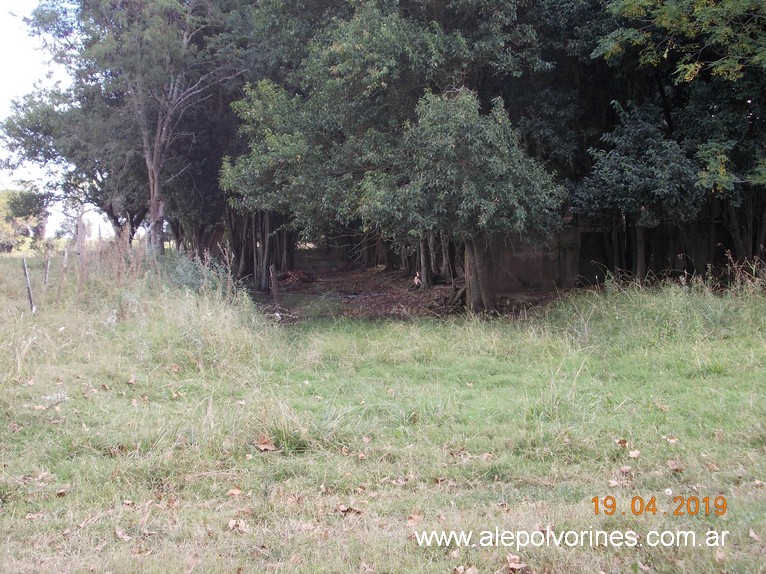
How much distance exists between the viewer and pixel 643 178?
438 inches

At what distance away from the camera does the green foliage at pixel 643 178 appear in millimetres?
10930

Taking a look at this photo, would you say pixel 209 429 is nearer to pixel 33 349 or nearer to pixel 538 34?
pixel 33 349

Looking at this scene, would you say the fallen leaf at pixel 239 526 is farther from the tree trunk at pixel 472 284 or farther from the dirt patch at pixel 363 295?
the tree trunk at pixel 472 284

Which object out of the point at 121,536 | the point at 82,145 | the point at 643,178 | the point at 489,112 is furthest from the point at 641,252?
the point at 82,145

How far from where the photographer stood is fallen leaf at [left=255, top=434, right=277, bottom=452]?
5402 mm

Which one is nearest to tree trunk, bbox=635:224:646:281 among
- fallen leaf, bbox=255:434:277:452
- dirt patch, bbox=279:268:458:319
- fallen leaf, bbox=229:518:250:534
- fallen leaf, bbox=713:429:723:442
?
dirt patch, bbox=279:268:458:319

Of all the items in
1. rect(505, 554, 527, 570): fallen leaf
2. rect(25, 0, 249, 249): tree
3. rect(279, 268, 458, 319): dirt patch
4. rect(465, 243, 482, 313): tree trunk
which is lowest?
rect(505, 554, 527, 570): fallen leaf

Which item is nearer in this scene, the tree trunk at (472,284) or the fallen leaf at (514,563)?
the fallen leaf at (514,563)

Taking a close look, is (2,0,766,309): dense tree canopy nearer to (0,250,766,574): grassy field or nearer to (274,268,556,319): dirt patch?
(274,268,556,319): dirt patch

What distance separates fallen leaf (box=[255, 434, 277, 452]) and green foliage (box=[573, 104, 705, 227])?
8.27 metres
